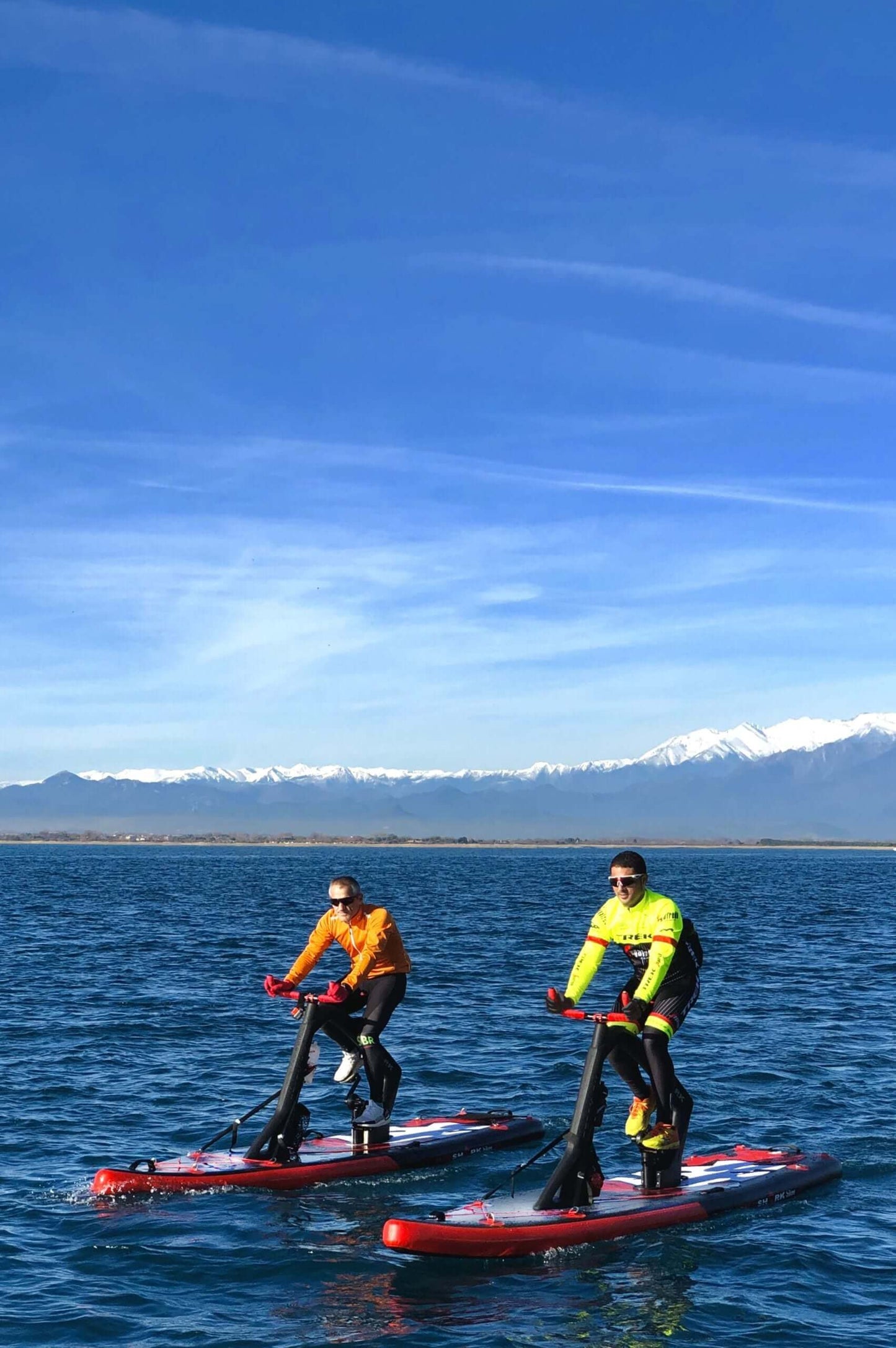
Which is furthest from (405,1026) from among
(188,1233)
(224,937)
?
(224,937)

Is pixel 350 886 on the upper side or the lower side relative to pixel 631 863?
lower

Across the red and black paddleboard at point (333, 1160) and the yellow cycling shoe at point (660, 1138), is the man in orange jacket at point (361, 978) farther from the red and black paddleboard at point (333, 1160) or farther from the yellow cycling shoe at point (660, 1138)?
the yellow cycling shoe at point (660, 1138)

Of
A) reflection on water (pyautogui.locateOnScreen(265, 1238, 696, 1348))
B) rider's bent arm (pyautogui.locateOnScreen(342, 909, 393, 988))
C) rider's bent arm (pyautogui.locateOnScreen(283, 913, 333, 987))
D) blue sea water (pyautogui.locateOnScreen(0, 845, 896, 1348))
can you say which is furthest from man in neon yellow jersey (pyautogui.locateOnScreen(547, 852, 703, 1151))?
rider's bent arm (pyautogui.locateOnScreen(283, 913, 333, 987))

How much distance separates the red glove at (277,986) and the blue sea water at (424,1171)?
2180 millimetres

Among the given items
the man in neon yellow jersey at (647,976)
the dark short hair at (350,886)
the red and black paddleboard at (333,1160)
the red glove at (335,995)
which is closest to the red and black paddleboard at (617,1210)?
the man in neon yellow jersey at (647,976)

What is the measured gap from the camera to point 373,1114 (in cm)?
1603

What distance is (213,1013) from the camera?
28688 mm

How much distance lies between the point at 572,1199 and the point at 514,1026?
14019mm

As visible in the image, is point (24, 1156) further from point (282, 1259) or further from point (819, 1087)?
point (819, 1087)

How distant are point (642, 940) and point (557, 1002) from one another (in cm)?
145

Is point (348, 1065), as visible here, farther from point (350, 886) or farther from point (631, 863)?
point (631, 863)

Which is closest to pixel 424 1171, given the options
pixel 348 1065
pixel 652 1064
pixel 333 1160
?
pixel 333 1160

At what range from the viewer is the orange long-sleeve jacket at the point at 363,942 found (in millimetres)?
15508

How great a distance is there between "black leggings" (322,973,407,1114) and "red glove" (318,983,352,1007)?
0.12 metres
